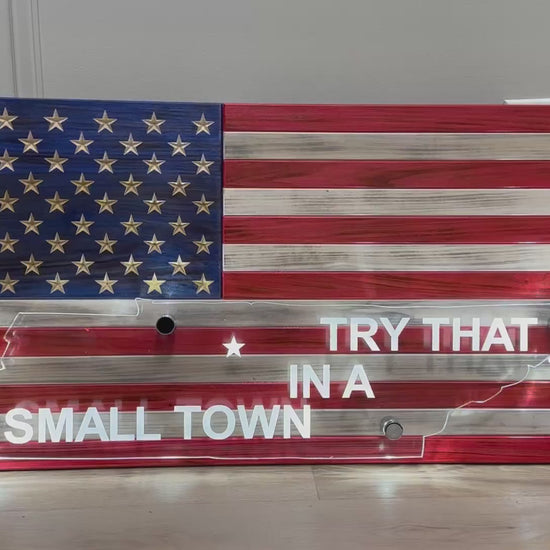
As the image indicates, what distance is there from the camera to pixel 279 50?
1.00 metres

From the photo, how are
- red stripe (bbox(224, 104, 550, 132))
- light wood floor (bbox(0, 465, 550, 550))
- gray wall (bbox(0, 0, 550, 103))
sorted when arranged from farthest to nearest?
gray wall (bbox(0, 0, 550, 103)), red stripe (bbox(224, 104, 550, 132)), light wood floor (bbox(0, 465, 550, 550))

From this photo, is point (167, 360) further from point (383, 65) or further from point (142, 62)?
point (383, 65)

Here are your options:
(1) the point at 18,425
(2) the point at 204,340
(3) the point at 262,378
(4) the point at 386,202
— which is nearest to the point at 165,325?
(2) the point at 204,340

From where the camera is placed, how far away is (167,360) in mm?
843

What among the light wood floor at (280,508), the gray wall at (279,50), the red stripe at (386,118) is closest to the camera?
the light wood floor at (280,508)

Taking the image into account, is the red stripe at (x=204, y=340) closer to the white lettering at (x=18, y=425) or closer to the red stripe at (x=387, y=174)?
the white lettering at (x=18, y=425)

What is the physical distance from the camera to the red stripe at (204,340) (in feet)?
2.73

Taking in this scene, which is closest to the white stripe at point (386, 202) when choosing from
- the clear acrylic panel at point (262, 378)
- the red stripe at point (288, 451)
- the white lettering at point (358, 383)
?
the clear acrylic panel at point (262, 378)

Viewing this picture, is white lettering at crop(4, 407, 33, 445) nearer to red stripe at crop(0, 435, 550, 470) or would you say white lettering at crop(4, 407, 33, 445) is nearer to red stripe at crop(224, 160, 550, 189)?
red stripe at crop(0, 435, 550, 470)

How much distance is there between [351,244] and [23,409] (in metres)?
0.57

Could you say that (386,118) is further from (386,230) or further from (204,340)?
(204,340)

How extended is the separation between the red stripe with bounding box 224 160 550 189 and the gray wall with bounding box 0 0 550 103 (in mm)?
237

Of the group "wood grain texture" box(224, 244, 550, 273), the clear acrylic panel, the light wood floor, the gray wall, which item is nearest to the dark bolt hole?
the clear acrylic panel

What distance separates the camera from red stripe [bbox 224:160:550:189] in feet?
2.72
